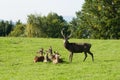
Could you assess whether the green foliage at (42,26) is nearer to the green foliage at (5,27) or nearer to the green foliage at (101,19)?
the green foliage at (5,27)

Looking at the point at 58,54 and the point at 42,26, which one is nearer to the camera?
the point at 58,54

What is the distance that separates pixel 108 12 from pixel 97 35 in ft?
16.0

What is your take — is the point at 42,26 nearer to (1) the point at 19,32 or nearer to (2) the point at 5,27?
(1) the point at 19,32

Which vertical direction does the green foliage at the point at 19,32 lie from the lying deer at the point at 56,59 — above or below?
above

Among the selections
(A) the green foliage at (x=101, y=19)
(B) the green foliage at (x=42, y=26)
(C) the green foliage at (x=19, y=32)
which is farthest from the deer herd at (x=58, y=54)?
(C) the green foliage at (x=19, y=32)

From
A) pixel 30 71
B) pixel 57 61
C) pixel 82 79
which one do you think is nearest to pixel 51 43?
pixel 57 61

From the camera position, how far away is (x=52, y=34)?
11625 centimetres

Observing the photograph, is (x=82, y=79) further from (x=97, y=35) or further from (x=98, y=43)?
(x=97, y=35)

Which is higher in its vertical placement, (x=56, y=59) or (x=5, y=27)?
(x=5, y=27)

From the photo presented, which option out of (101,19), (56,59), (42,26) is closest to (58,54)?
(56,59)

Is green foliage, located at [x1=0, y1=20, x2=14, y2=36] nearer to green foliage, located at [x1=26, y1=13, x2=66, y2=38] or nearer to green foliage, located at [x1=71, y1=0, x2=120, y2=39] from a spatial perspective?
green foliage, located at [x1=26, y1=13, x2=66, y2=38]

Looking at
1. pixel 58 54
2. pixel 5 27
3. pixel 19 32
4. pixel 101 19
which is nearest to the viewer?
pixel 58 54

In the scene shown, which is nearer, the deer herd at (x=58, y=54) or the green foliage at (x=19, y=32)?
the deer herd at (x=58, y=54)

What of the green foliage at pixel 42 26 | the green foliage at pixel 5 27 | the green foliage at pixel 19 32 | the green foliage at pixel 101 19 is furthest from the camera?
the green foliage at pixel 5 27
